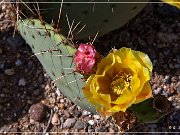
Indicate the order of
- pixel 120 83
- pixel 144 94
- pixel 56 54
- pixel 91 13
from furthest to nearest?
pixel 91 13 → pixel 56 54 → pixel 120 83 → pixel 144 94

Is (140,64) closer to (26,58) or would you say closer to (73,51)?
(73,51)

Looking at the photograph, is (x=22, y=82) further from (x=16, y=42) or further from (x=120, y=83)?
Answer: (x=120, y=83)

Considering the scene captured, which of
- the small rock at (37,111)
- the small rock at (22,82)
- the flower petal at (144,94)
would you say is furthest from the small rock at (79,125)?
the flower petal at (144,94)

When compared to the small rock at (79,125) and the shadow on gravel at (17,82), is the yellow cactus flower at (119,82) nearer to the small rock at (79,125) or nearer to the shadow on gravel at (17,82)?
the small rock at (79,125)

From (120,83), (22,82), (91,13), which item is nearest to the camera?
(120,83)

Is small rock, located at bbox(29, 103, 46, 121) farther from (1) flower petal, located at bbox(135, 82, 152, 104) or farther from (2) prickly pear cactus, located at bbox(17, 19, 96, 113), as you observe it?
(1) flower petal, located at bbox(135, 82, 152, 104)

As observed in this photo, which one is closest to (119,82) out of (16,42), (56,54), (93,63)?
(93,63)
